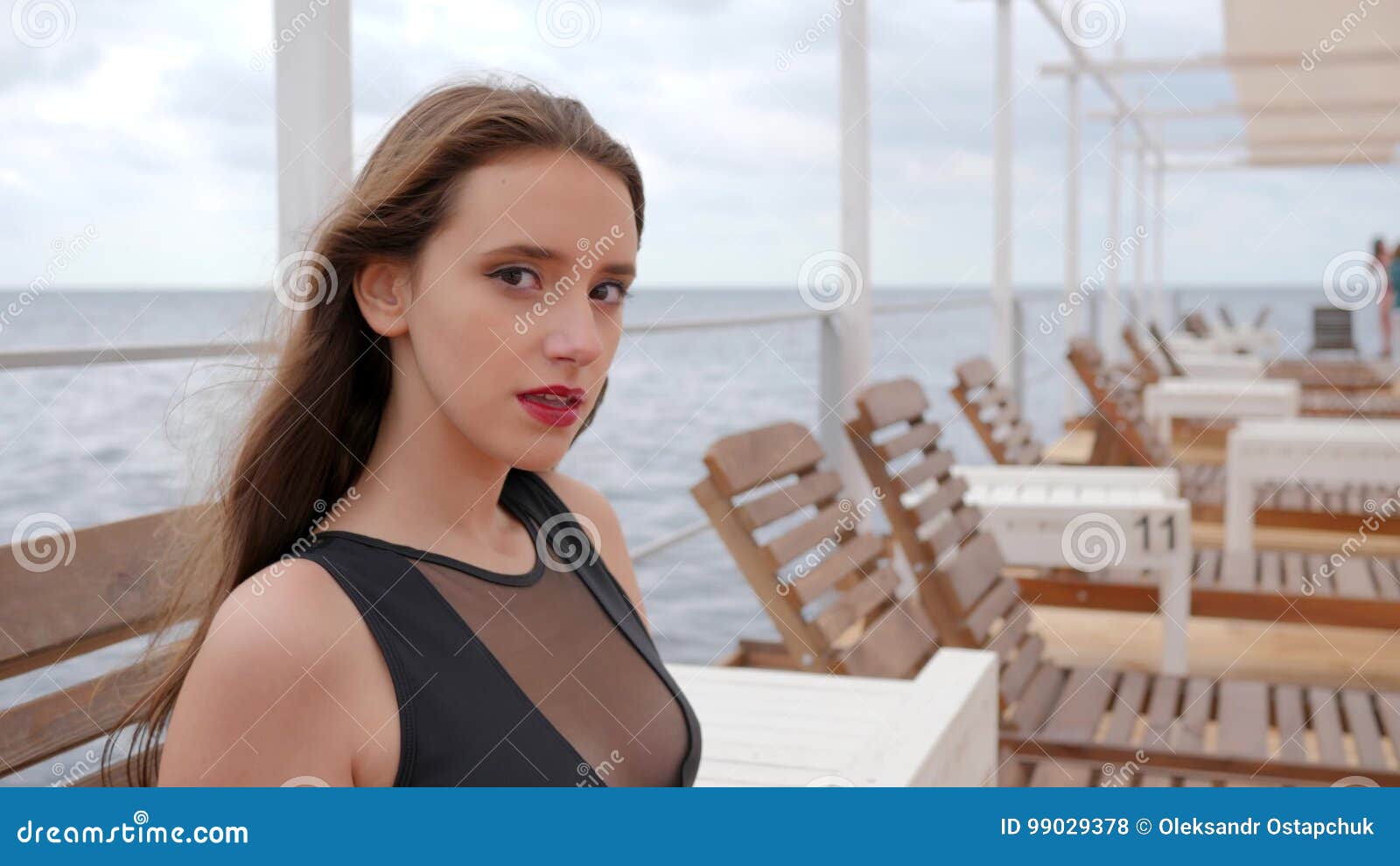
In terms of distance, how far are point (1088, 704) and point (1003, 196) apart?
4869mm

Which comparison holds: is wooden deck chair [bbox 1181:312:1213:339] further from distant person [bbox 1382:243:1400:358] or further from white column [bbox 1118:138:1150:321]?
distant person [bbox 1382:243:1400:358]

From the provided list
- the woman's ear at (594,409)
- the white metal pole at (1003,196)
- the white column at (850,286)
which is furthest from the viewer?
the white metal pole at (1003,196)

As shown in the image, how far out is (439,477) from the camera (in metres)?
1.02

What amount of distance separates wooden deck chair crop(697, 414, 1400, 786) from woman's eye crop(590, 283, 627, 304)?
125 cm

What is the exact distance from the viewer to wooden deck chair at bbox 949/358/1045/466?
455cm

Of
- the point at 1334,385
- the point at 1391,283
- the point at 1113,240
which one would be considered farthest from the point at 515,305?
the point at 1391,283

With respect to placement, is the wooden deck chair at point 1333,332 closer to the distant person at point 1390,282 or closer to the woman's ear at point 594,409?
the distant person at point 1390,282

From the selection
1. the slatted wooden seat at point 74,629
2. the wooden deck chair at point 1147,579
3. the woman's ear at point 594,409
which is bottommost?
the wooden deck chair at point 1147,579

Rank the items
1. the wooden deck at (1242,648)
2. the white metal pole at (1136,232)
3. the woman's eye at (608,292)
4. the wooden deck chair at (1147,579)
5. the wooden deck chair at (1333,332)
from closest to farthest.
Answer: the woman's eye at (608,292)
the wooden deck chair at (1147,579)
the wooden deck at (1242,648)
the white metal pole at (1136,232)
the wooden deck chair at (1333,332)

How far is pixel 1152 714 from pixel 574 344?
1.97 meters

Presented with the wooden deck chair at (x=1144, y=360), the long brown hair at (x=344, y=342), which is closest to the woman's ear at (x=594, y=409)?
the long brown hair at (x=344, y=342)

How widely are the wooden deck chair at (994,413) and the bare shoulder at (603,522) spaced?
3286 mm

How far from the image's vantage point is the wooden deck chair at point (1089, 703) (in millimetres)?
2270
